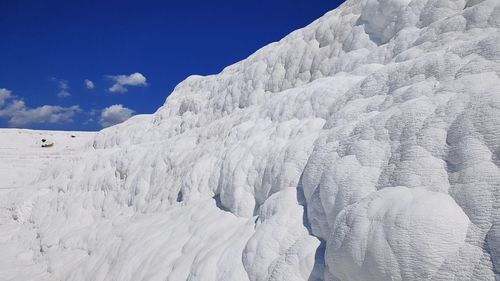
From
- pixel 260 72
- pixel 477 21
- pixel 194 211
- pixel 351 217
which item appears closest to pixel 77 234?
pixel 194 211

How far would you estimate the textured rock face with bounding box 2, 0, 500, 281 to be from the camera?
101 inches

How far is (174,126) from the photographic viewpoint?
516 inches

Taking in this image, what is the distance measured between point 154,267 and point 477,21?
5545mm

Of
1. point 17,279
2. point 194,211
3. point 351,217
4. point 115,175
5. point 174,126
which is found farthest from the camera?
point 174,126

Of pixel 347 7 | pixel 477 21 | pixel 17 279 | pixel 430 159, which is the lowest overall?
pixel 17 279

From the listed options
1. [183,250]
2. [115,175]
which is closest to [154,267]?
[183,250]

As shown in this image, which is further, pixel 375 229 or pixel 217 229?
pixel 217 229

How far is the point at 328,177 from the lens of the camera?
12.2ft

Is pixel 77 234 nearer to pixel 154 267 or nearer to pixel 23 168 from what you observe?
pixel 154 267

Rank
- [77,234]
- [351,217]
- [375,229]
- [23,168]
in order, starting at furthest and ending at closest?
[23,168] → [77,234] → [351,217] → [375,229]

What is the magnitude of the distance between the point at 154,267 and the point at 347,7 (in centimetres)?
740

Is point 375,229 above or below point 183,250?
above

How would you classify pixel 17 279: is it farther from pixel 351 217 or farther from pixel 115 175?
pixel 351 217

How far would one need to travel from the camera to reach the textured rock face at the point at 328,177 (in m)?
2.58
